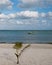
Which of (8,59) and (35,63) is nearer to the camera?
(35,63)

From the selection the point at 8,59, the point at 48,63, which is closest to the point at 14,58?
the point at 8,59

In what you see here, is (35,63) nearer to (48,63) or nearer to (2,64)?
(48,63)

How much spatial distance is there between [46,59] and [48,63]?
105 centimetres

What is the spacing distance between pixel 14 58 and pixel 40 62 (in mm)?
1812

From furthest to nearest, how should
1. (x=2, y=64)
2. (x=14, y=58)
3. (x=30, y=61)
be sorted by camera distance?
(x=14, y=58) → (x=30, y=61) → (x=2, y=64)

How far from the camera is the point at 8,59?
515 inches

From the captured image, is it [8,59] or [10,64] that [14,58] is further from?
[10,64]

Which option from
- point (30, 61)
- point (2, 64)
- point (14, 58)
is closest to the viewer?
point (2, 64)

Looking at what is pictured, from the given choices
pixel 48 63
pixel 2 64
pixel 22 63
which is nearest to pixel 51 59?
pixel 48 63

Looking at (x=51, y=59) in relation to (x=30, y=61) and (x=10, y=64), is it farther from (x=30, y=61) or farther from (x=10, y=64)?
(x=10, y=64)

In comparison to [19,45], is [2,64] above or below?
below

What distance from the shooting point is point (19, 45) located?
1162 cm

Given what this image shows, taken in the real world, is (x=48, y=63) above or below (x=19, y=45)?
below

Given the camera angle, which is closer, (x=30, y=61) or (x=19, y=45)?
(x=19, y=45)
